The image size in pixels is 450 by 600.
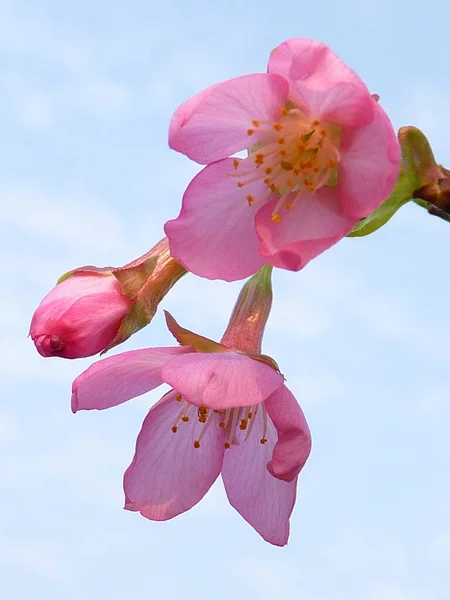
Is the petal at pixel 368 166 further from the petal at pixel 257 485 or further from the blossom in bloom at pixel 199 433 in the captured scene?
the petal at pixel 257 485

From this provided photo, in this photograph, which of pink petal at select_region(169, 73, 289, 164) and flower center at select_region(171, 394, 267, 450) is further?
flower center at select_region(171, 394, 267, 450)

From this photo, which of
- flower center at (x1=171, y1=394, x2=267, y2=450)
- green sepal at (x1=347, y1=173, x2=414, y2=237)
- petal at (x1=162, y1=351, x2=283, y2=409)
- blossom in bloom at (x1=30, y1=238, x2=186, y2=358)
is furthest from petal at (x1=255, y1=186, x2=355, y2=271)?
flower center at (x1=171, y1=394, x2=267, y2=450)

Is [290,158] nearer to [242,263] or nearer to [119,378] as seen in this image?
[242,263]

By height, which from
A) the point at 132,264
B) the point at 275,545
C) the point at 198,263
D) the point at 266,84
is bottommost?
the point at 275,545

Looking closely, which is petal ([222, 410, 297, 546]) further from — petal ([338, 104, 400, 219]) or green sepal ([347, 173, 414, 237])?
petal ([338, 104, 400, 219])

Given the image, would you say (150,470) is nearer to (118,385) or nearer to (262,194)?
(118,385)

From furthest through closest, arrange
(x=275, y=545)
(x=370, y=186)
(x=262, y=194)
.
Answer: (x=275, y=545), (x=262, y=194), (x=370, y=186)

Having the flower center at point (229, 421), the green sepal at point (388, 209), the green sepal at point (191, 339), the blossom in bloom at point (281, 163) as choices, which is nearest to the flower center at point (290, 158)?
the blossom in bloom at point (281, 163)

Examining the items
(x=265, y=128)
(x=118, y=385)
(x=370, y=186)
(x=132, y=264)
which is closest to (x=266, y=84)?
(x=265, y=128)
